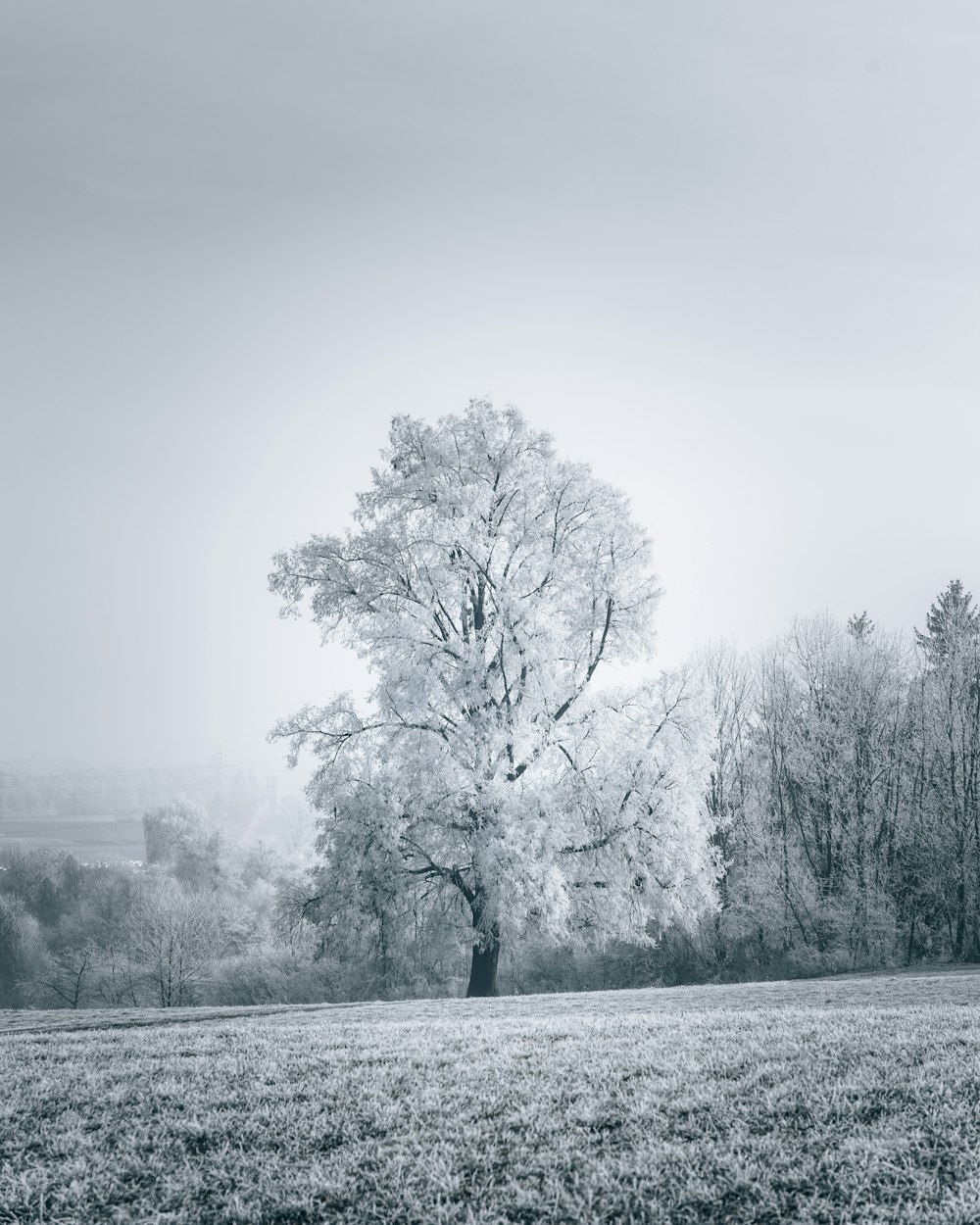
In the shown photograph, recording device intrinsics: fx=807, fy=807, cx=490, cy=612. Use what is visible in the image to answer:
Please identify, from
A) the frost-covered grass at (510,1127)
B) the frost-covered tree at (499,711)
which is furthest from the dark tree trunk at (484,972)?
the frost-covered grass at (510,1127)

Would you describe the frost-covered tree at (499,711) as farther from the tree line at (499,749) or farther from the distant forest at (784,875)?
the distant forest at (784,875)

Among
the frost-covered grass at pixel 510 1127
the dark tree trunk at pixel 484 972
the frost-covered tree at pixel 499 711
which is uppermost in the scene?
the frost-covered tree at pixel 499 711

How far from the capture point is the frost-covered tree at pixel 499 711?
19312 mm

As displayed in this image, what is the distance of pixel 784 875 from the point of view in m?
35.7

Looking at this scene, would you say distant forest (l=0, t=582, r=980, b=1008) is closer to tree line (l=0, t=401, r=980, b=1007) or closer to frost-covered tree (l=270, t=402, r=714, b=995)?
tree line (l=0, t=401, r=980, b=1007)

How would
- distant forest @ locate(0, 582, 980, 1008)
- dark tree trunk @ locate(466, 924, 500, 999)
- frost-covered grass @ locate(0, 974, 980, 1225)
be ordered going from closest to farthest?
frost-covered grass @ locate(0, 974, 980, 1225) → dark tree trunk @ locate(466, 924, 500, 999) → distant forest @ locate(0, 582, 980, 1008)

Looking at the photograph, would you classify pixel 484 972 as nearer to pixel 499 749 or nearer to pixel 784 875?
pixel 499 749

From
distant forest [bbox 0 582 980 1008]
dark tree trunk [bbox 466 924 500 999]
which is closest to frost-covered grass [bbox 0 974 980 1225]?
distant forest [bbox 0 582 980 1008]

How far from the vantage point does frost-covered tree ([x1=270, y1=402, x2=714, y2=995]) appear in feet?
63.4

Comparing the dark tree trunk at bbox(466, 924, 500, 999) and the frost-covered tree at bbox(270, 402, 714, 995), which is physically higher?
the frost-covered tree at bbox(270, 402, 714, 995)

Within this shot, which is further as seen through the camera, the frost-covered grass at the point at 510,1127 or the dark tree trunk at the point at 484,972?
the dark tree trunk at the point at 484,972

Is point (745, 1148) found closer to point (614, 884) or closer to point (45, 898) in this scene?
point (614, 884)

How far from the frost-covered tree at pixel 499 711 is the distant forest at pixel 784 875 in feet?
4.49

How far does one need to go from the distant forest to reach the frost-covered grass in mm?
11014
